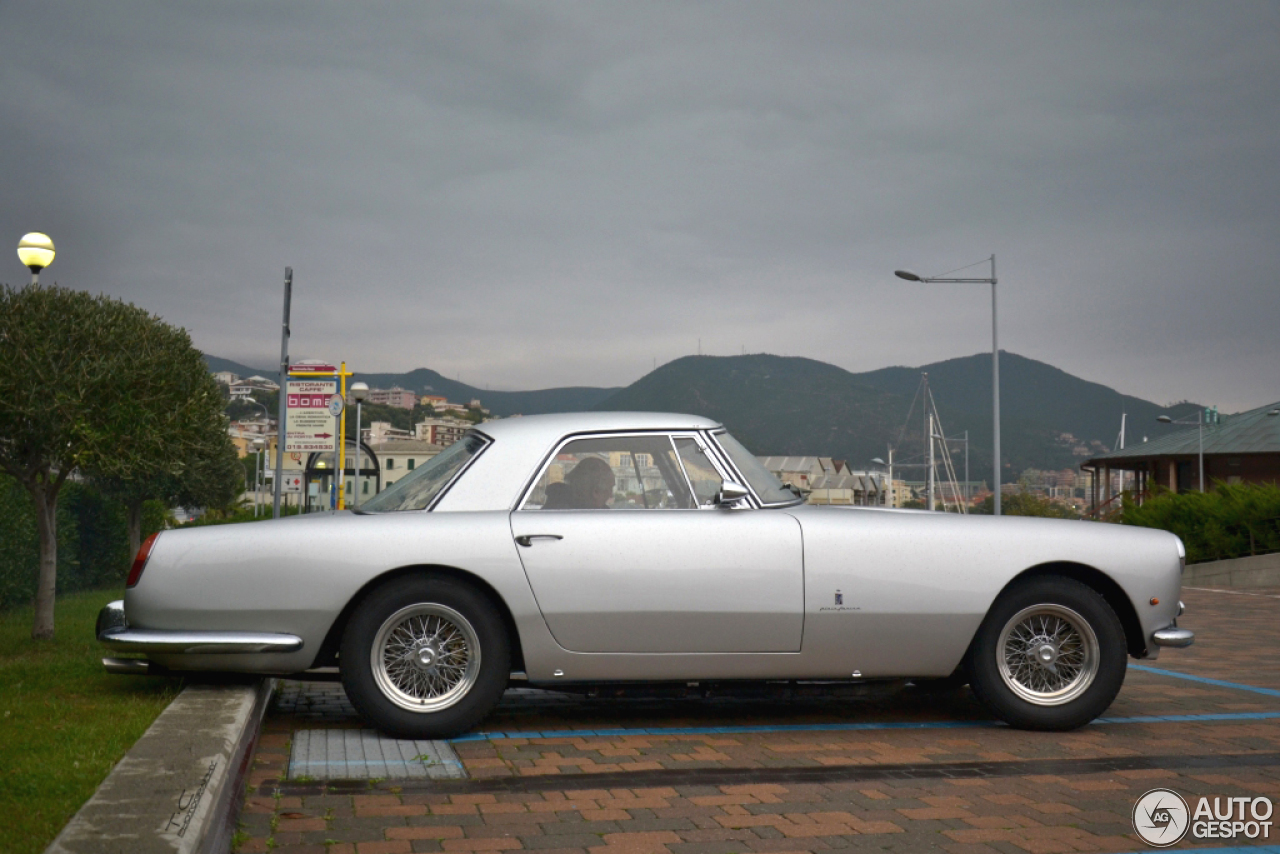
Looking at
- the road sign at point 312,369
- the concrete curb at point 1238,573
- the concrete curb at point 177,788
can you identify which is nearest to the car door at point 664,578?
the concrete curb at point 177,788

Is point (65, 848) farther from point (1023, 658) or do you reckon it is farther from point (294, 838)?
point (1023, 658)

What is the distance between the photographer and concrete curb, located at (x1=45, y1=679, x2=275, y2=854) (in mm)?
2842

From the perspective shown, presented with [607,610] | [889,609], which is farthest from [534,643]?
[889,609]

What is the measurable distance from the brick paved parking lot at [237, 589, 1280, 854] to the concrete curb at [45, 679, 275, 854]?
177 mm

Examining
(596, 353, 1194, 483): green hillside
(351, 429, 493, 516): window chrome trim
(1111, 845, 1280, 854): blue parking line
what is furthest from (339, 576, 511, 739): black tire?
(596, 353, 1194, 483): green hillside

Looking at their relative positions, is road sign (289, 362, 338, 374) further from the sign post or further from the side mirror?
the side mirror

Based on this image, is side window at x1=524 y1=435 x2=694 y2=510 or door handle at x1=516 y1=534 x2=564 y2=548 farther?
side window at x1=524 y1=435 x2=694 y2=510

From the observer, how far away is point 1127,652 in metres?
5.62

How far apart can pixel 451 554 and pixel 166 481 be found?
38.8 m

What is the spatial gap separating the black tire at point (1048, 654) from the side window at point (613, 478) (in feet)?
5.27

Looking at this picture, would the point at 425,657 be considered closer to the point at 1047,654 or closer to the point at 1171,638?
the point at 1047,654

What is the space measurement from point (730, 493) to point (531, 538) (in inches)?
37.5

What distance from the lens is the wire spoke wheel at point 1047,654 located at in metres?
5.44

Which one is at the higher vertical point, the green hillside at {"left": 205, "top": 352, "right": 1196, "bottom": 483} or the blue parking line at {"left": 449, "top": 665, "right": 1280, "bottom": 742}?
the green hillside at {"left": 205, "top": 352, "right": 1196, "bottom": 483}
